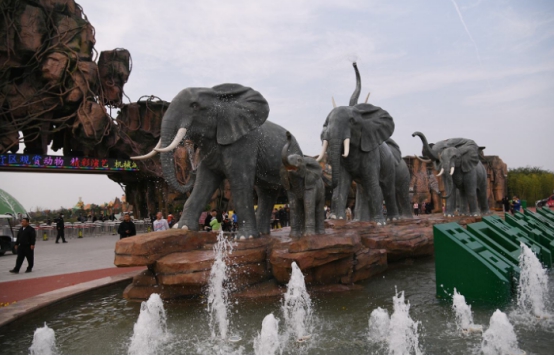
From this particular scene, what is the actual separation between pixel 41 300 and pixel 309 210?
12.7ft

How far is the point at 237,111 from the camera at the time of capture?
6.37m

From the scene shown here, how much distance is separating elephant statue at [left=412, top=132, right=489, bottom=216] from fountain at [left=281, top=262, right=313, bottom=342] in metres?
6.62

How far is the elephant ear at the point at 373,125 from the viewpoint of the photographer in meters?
8.42

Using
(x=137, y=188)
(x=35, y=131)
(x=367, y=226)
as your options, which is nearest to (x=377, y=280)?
(x=367, y=226)

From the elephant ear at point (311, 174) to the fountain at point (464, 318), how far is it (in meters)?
2.54

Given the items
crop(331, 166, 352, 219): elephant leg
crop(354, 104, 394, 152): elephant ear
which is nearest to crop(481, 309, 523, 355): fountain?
crop(331, 166, 352, 219): elephant leg

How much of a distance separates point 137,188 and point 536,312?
2812cm

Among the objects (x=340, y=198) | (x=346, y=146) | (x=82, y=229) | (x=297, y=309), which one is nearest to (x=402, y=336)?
(x=297, y=309)

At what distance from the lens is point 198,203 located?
21.1ft

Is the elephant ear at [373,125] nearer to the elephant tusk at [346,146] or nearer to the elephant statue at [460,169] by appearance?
the elephant tusk at [346,146]

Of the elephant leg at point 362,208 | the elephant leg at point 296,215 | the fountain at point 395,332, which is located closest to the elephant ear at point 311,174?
the elephant leg at point 296,215

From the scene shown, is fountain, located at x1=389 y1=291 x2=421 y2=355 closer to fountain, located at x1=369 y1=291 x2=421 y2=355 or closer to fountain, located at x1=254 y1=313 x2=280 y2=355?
fountain, located at x1=369 y1=291 x2=421 y2=355

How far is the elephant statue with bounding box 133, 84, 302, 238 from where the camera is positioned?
599 cm

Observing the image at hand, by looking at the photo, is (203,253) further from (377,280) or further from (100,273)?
(100,273)
